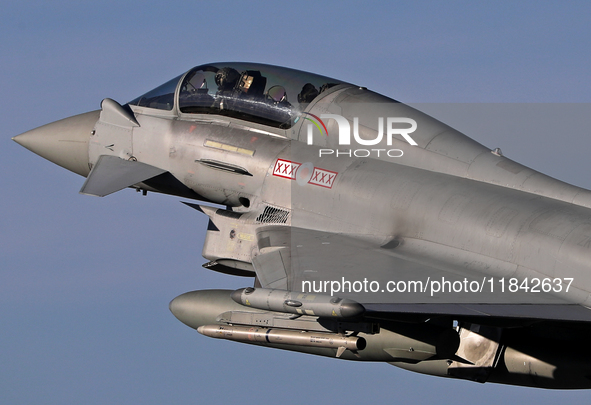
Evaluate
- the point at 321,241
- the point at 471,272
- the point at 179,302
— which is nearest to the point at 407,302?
the point at 471,272

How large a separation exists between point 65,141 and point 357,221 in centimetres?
614

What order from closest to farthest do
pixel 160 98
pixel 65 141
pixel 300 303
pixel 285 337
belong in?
pixel 300 303, pixel 285 337, pixel 160 98, pixel 65 141

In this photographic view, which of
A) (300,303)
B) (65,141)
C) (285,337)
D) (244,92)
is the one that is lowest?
(300,303)

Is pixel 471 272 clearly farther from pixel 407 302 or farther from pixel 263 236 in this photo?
pixel 263 236

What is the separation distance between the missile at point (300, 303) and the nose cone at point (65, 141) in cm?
702

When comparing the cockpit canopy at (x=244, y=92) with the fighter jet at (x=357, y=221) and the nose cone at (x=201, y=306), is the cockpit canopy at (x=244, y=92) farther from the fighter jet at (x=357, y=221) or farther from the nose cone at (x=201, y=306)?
the nose cone at (x=201, y=306)

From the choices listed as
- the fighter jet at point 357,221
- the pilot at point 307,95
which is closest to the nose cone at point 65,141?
the fighter jet at point 357,221

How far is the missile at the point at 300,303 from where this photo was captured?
988 centimetres

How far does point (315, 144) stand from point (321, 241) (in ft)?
6.04

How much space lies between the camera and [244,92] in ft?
52.2

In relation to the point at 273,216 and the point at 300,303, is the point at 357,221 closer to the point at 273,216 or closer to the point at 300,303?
the point at 273,216

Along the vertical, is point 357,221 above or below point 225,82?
below

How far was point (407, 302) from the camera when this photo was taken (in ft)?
36.0

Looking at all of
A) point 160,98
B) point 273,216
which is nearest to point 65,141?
point 160,98
